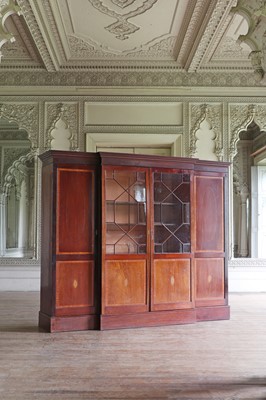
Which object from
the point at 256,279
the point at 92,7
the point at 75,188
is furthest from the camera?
the point at 256,279

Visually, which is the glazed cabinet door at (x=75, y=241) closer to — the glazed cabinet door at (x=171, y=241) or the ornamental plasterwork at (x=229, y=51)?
the glazed cabinet door at (x=171, y=241)

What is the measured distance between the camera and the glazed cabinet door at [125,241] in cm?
554

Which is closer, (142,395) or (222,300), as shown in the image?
(142,395)

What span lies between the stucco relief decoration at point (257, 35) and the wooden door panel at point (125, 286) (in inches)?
104

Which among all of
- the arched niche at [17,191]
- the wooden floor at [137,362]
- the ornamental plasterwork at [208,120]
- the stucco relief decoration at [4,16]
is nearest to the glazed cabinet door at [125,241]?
the wooden floor at [137,362]

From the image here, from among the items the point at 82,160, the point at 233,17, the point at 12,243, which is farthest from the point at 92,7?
the point at 12,243

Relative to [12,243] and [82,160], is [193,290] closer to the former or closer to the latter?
[82,160]

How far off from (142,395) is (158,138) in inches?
239

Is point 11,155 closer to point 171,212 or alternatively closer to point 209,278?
point 171,212

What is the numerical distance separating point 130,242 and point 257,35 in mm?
2751

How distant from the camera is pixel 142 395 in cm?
325

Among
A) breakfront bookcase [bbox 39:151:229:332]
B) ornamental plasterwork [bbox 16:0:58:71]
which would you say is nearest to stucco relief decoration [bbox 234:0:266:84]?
breakfront bookcase [bbox 39:151:229:332]

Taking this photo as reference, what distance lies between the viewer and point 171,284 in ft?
19.1

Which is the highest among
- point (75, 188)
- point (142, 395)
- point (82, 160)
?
point (82, 160)
